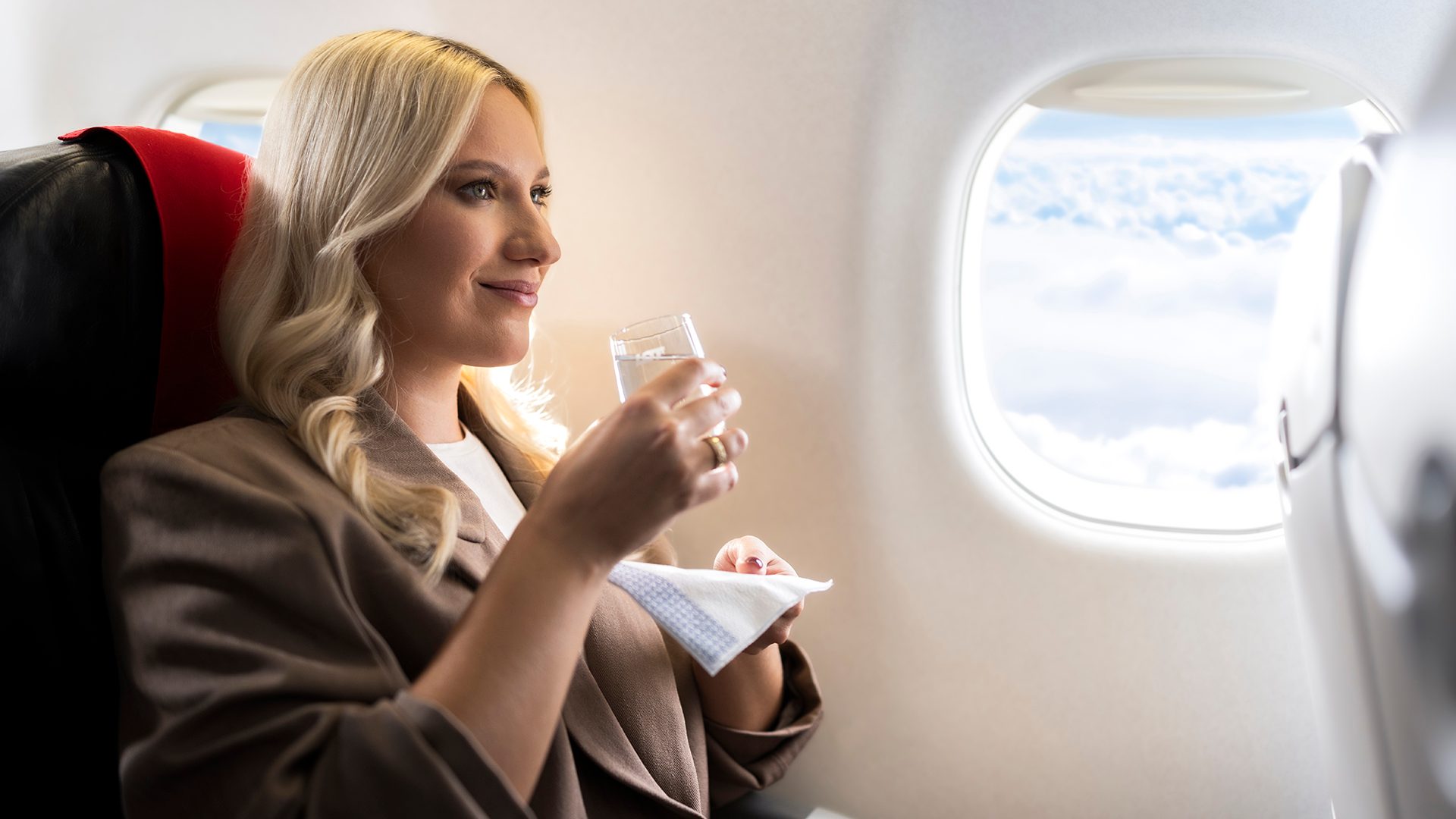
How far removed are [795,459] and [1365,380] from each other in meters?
1.09

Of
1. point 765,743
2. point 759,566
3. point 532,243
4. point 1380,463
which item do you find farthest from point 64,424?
point 1380,463

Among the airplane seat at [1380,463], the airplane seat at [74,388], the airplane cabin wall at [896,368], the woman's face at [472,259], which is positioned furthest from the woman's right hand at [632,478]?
the airplane cabin wall at [896,368]

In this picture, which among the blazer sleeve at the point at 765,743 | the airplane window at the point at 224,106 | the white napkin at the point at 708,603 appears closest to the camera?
the white napkin at the point at 708,603

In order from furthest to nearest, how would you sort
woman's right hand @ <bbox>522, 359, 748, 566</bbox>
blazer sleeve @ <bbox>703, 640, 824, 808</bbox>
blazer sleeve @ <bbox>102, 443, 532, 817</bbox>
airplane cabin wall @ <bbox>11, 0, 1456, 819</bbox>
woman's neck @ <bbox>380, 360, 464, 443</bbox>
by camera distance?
airplane cabin wall @ <bbox>11, 0, 1456, 819</bbox>, blazer sleeve @ <bbox>703, 640, 824, 808</bbox>, woman's neck @ <bbox>380, 360, 464, 443</bbox>, woman's right hand @ <bbox>522, 359, 748, 566</bbox>, blazer sleeve @ <bbox>102, 443, 532, 817</bbox>

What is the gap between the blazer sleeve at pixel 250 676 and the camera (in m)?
0.90

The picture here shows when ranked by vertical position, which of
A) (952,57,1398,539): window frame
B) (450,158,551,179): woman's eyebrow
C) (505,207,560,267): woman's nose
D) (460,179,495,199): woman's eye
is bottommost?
(952,57,1398,539): window frame

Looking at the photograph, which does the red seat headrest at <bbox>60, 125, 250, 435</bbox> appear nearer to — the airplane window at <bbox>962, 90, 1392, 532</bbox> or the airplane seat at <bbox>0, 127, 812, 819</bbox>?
the airplane seat at <bbox>0, 127, 812, 819</bbox>

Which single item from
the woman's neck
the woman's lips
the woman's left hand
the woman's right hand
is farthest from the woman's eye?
the woman's left hand

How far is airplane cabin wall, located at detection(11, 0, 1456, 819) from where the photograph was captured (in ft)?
5.76

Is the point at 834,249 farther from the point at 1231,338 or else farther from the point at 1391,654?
the point at 1391,654

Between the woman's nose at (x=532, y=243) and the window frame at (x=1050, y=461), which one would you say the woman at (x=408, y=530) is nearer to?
the woman's nose at (x=532, y=243)

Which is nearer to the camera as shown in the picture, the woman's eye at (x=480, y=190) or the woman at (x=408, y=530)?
the woman at (x=408, y=530)

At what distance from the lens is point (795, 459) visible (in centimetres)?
205

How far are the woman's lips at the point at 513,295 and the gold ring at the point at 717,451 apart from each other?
0.47 meters
